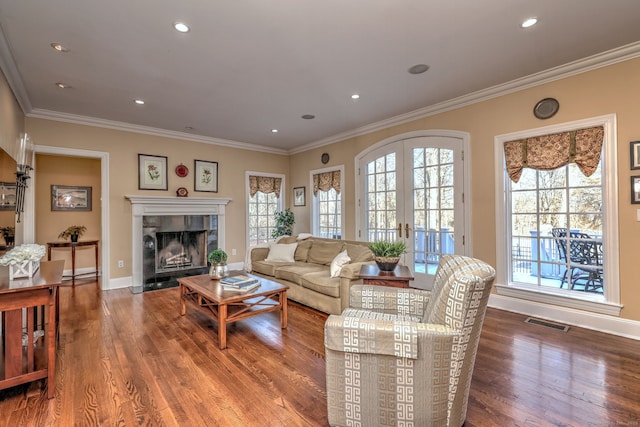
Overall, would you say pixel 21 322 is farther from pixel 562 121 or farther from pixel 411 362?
pixel 562 121

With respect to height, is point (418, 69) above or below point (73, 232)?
above

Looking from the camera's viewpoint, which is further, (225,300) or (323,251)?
(323,251)

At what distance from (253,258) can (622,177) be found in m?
4.48

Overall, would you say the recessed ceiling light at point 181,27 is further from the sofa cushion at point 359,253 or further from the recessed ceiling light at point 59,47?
the sofa cushion at point 359,253

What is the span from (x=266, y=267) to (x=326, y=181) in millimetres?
2398

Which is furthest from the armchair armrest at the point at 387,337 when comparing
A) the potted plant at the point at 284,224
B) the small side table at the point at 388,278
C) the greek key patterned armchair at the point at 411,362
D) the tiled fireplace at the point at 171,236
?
the potted plant at the point at 284,224

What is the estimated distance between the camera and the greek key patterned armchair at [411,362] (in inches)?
58.1

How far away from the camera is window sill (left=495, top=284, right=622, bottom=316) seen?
2955 millimetres

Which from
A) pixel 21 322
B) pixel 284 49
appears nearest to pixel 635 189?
pixel 284 49

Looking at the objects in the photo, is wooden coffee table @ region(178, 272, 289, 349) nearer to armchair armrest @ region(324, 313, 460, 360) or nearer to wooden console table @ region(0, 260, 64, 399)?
wooden console table @ region(0, 260, 64, 399)

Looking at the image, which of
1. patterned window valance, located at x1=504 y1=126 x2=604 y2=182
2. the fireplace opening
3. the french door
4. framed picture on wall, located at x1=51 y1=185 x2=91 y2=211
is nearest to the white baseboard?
the french door

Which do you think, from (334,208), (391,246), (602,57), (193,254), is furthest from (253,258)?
(602,57)

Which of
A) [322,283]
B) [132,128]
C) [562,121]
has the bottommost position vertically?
[322,283]

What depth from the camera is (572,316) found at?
10.4ft
